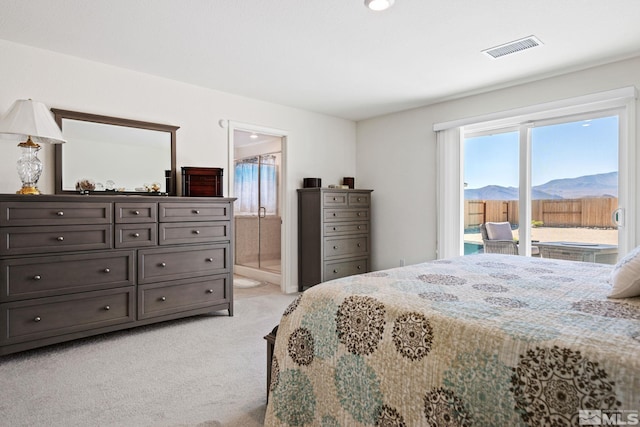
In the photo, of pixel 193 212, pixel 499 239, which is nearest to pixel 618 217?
pixel 499 239

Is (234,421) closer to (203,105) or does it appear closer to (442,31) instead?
(442,31)

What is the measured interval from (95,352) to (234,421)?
1.51 metres

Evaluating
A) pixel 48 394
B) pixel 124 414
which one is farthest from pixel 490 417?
pixel 48 394

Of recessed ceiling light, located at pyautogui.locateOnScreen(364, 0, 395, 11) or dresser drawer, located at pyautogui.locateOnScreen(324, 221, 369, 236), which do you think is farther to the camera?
dresser drawer, located at pyautogui.locateOnScreen(324, 221, 369, 236)

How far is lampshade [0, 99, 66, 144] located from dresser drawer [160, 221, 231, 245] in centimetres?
108

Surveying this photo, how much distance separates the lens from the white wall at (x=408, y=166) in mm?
4086

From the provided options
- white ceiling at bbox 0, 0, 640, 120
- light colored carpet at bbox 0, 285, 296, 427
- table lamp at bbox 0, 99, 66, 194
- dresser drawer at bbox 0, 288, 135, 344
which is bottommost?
light colored carpet at bbox 0, 285, 296, 427

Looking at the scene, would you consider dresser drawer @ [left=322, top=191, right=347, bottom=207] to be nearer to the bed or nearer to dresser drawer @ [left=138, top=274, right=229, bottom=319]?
dresser drawer @ [left=138, top=274, right=229, bottom=319]

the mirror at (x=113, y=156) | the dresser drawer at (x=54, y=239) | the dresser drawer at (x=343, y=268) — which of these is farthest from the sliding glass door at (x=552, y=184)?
the dresser drawer at (x=54, y=239)

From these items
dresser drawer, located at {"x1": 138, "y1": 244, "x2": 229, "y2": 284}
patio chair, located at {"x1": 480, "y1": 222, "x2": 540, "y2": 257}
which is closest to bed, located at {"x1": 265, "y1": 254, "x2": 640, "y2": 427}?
dresser drawer, located at {"x1": 138, "y1": 244, "x2": 229, "y2": 284}

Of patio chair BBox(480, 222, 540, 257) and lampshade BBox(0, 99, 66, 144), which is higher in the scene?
lampshade BBox(0, 99, 66, 144)

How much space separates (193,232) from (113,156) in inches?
40.6

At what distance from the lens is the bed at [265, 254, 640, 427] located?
0.98 metres

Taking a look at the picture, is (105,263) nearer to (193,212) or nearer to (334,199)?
(193,212)
